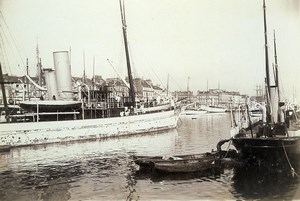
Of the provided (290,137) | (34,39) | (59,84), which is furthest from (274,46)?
(59,84)

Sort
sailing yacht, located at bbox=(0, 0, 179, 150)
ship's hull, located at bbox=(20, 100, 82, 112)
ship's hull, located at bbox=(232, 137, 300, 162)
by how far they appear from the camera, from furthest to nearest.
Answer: ship's hull, located at bbox=(20, 100, 82, 112), sailing yacht, located at bbox=(0, 0, 179, 150), ship's hull, located at bbox=(232, 137, 300, 162)

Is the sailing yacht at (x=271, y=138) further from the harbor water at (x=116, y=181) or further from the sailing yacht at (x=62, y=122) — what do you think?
the sailing yacht at (x=62, y=122)

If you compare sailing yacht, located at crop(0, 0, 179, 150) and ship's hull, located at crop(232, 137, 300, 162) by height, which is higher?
sailing yacht, located at crop(0, 0, 179, 150)

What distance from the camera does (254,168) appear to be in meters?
4.73

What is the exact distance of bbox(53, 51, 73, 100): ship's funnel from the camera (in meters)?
4.39

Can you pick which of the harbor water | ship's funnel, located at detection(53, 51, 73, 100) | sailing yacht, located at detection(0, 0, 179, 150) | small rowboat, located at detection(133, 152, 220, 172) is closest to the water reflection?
the harbor water

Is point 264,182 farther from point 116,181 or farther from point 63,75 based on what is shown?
point 63,75

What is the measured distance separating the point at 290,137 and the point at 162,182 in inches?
63.1

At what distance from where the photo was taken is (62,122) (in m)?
7.26

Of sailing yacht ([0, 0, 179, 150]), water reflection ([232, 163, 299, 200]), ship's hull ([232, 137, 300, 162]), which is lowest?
water reflection ([232, 163, 299, 200])

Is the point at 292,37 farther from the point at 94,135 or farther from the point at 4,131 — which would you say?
the point at 94,135

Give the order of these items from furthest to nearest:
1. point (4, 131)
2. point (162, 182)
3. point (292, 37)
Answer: point (4, 131)
point (162, 182)
point (292, 37)

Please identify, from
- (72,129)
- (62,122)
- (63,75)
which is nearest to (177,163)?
(63,75)

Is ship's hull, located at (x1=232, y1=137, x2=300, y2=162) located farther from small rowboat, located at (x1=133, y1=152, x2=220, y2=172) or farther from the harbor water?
small rowboat, located at (x1=133, y1=152, x2=220, y2=172)
